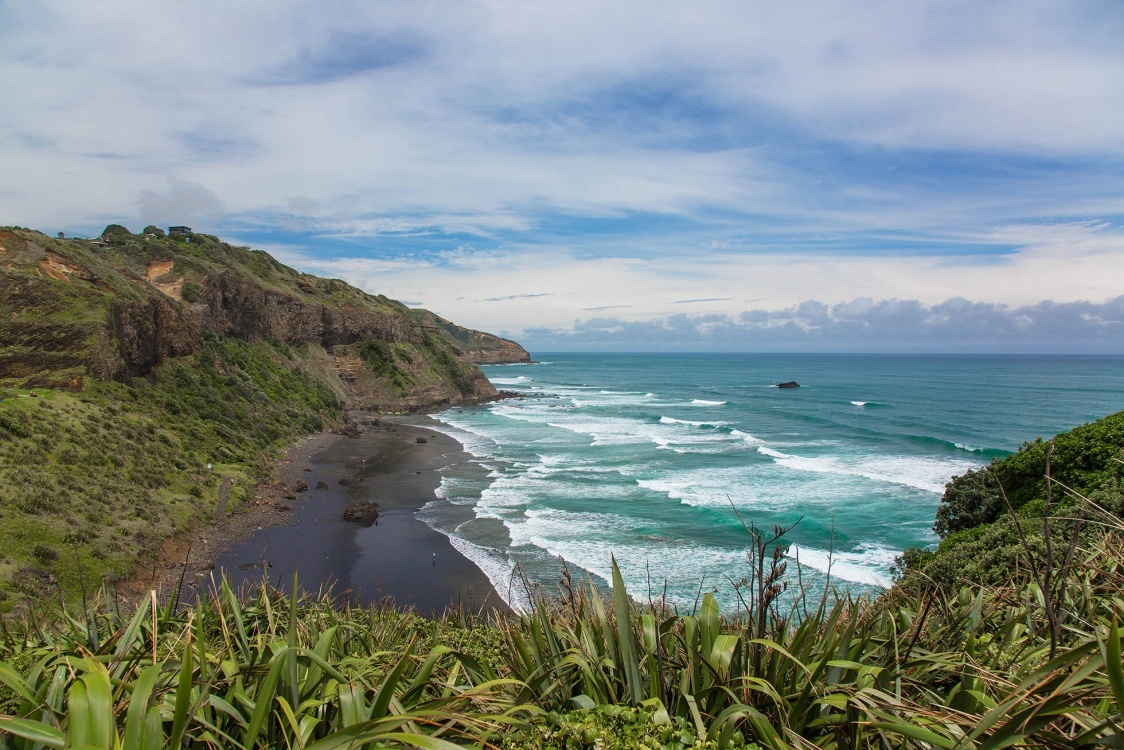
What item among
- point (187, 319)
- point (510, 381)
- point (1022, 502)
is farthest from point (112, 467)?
point (510, 381)

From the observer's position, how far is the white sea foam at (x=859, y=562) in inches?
770

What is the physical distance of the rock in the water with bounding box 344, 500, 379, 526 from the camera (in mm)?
26062

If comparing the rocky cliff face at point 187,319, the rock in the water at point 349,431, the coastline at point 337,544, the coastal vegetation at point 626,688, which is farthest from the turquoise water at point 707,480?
the rocky cliff face at point 187,319

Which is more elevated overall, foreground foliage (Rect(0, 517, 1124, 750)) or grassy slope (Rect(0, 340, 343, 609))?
foreground foliage (Rect(0, 517, 1124, 750))

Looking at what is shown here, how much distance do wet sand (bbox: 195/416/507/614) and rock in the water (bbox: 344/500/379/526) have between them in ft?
1.12

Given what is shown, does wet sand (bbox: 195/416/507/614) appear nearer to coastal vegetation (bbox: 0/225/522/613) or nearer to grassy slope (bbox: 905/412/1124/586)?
coastal vegetation (bbox: 0/225/522/613)

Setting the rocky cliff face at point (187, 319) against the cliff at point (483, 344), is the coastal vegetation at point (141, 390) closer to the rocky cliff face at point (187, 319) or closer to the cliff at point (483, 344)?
the rocky cliff face at point (187, 319)

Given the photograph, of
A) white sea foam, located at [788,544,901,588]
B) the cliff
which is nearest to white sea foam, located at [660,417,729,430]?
white sea foam, located at [788,544,901,588]

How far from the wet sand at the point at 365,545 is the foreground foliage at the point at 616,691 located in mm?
8386

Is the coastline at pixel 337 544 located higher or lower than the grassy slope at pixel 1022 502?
lower

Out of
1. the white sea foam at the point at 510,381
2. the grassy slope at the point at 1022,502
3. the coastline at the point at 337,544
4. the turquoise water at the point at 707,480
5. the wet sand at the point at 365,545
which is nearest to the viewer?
the grassy slope at the point at 1022,502

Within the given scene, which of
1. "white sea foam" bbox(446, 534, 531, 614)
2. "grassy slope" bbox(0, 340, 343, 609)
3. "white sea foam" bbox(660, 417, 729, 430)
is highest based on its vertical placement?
"grassy slope" bbox(0, 340, 343, 609)

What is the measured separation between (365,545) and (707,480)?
57.3 feet

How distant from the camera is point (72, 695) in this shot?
2258 mm
